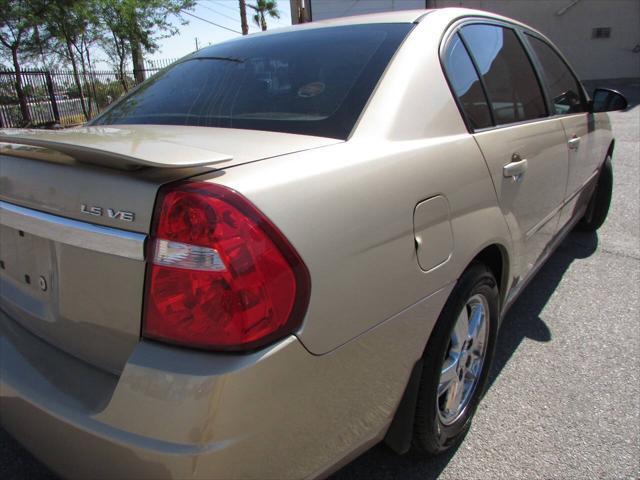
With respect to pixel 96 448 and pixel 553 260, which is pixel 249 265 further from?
pixel 553 260

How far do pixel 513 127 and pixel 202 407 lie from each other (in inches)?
73.6

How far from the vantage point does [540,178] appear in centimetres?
248

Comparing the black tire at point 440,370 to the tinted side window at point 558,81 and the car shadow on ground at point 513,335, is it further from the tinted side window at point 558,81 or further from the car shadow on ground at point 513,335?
the tinted side window at point 558,81

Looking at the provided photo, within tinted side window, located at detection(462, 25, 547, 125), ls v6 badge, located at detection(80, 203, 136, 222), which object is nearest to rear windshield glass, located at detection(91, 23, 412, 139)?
tinted side window, located at detection(462, 25, 547, 125)

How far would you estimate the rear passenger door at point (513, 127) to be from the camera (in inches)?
79.9

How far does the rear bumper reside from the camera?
3.59 feet

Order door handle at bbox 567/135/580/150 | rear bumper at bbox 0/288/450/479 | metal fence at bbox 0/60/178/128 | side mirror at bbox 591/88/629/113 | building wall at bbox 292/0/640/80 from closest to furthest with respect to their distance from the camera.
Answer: rear bumper at bbox 0/288/450/479 < door handle at bbox 567/135/580/150 < side mirror at bbox 591/88/629/113 < metal fence at bbox 0/60/178/128 < building wall at bbox 292/0/640/80

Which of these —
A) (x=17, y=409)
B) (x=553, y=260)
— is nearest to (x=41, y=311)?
(x=17, y=409)

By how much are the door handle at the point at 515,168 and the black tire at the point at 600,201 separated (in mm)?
2492

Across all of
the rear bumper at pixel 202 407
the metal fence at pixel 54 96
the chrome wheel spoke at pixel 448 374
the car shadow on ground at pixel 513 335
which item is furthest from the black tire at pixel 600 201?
the metal fence at pixel 54 96

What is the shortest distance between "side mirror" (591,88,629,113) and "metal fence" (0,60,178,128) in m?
11.8

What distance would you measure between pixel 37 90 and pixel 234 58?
14259 millimetres

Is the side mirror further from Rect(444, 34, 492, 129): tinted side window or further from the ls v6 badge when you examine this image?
the ls v6 badge

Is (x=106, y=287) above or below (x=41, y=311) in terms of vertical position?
above
